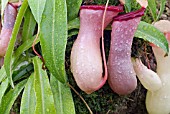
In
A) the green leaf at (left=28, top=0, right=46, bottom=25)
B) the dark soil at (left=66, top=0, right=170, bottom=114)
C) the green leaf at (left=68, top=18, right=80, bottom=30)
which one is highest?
the green leaf at (left=28, top=0, right=46, bottom=25)

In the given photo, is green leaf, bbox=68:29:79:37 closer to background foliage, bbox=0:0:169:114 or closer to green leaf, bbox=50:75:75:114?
background foliage, bbox=0:0:169:114

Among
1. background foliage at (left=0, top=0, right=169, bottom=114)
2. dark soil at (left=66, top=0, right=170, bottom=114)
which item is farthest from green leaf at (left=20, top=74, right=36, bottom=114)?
dark soil at (left=66, top=0, right=170, bottom=114)

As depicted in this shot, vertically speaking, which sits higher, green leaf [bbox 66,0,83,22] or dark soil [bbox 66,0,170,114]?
green leaf [bbox 66,0,83,22]

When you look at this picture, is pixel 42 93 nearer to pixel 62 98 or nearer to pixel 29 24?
pixel 62 98

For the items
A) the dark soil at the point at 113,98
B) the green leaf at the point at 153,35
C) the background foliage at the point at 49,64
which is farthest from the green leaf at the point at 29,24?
the green leaf at the point at 153,35

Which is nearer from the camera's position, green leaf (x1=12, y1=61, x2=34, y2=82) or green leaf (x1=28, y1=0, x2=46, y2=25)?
green leaf (x1=28, y1=0, x2=46, y2=25)

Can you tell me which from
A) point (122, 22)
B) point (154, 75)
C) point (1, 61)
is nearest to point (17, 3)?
point (1, 61)

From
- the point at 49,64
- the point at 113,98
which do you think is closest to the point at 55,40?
the point at 49,64
